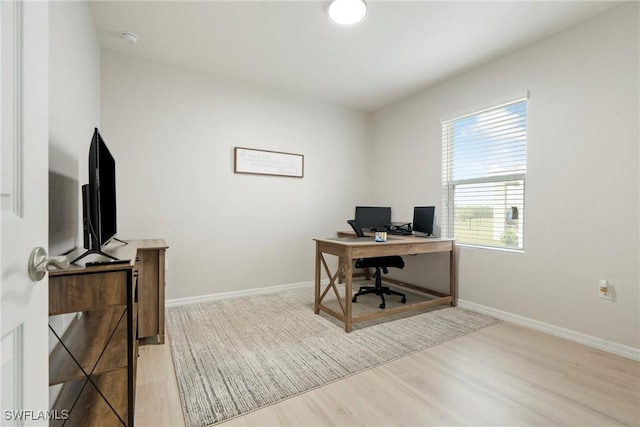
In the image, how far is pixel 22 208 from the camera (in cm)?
61

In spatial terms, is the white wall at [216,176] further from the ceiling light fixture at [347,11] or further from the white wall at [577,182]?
the white wall at [577,182]

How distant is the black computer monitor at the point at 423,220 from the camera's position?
11.4 feet

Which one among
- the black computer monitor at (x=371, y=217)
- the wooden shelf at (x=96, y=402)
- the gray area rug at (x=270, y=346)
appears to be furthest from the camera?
the black computer monitor at (x=371, y=217)

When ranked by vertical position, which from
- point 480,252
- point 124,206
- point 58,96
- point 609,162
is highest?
point 58,96

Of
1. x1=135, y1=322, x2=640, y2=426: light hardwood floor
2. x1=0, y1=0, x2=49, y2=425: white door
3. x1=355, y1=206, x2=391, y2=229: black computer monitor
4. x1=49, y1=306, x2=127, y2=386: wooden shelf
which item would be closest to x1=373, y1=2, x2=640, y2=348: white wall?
x1=135, y1=322, x2=640, y2=426: light hardwood floor

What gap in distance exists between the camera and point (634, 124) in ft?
7.14

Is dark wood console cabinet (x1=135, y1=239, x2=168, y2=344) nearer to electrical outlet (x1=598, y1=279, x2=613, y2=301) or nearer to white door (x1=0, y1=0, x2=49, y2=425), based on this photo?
white door (x1=0, y1=0, x2=49, y2=425)

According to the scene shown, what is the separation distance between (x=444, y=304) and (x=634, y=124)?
2277mm

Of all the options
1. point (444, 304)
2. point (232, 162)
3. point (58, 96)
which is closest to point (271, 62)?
point (232, 162)

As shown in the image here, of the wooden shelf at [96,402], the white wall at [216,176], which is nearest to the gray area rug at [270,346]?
the wooden shelf at [96,402]

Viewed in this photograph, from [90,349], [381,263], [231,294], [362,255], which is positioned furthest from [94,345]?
[381,263]

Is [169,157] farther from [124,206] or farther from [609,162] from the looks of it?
[609,162]

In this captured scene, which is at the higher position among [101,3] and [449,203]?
[101,3]

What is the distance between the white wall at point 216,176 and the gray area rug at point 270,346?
0.59 m
